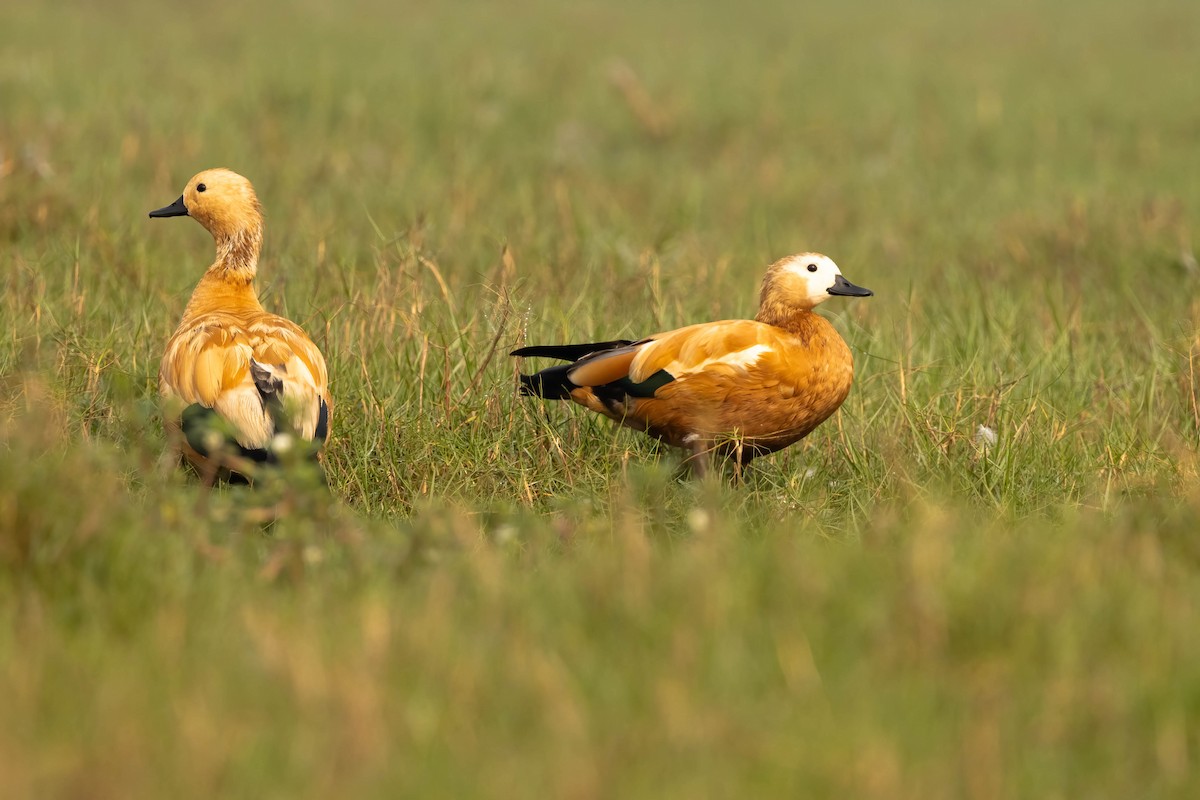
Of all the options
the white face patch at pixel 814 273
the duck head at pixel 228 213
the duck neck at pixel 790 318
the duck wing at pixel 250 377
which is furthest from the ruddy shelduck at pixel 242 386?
the white face patch at pixel 814 273

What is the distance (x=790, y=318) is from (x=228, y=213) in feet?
7.34

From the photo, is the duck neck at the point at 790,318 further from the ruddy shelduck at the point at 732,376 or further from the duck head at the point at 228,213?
the duck head at the point at 228,213

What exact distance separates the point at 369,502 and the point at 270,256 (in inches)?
107

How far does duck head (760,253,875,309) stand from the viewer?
5160 mm

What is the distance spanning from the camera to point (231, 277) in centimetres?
561

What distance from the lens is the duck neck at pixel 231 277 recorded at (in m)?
5.51

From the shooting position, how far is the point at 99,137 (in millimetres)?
9742

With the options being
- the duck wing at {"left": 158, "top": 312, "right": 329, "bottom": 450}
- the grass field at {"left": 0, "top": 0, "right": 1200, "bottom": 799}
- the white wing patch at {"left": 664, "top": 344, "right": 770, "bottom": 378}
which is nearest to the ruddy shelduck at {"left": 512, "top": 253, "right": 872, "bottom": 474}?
the white wing patch at {"left": 664, "top": 344, "right": 770, "bottom": 378}

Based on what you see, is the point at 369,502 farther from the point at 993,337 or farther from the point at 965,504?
the point at 993,337

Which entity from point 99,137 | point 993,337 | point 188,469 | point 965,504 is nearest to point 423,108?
point 99,137

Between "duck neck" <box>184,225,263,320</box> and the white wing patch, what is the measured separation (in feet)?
5.59

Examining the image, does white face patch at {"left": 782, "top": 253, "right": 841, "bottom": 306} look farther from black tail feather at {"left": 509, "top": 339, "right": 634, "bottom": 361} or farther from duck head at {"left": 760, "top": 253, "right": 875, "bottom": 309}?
black tail feather at {"left": 509, "top": 339, "right": 634, "bottom": 361}

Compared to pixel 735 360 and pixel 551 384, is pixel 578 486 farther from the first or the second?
pixel 735 360

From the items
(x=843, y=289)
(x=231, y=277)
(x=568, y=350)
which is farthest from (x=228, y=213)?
(x=843, y=289)
